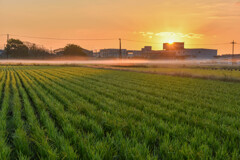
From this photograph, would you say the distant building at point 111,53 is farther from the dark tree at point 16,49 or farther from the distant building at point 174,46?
the dark tree at point 16,49

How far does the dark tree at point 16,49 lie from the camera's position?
73.3m

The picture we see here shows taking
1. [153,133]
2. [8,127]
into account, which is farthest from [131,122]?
[8,127]

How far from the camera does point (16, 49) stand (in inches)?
2948

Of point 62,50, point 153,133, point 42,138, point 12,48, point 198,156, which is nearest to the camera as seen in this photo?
point 198,156

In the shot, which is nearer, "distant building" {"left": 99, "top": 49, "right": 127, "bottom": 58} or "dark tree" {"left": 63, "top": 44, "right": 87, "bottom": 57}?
"dark tree" {"left": 63, "top": 44, "right": 87, "bottom": 57}

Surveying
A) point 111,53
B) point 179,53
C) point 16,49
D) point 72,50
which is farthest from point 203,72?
point 16,49

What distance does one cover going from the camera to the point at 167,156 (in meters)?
3.07

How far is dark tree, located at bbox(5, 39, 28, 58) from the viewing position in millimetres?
73338

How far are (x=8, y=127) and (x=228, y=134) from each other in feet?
18.8

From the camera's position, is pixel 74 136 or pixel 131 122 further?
pixel 131 122

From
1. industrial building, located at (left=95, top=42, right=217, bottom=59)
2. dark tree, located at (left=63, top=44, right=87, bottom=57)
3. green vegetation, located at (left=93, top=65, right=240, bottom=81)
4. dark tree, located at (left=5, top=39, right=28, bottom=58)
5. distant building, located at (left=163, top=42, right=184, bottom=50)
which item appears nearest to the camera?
green vegetation, located at (left=93, top=65, right=240, bottom=81)

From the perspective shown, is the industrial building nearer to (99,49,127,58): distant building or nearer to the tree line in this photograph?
(99,49,127,58): distant building

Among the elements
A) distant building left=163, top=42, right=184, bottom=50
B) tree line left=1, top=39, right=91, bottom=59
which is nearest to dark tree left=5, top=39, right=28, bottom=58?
tree line left=1, top=39, right=91, bottom=59

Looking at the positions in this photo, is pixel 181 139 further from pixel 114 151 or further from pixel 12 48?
pixel 12 48
